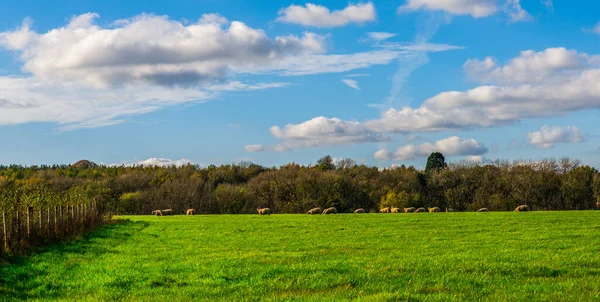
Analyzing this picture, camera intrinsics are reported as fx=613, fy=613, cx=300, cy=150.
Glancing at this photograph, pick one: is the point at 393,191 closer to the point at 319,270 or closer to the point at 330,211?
the point at 330,211

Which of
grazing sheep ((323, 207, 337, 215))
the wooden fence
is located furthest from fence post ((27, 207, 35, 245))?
grazing sheep ((323, 207, 337, 215))

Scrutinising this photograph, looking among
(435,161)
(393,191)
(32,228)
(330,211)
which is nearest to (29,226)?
(32,228)

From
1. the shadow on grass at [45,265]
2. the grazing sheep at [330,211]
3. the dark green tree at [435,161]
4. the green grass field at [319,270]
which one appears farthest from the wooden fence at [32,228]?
the dark green tree at [435,161]

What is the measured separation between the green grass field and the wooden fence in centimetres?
98

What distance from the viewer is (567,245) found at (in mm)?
23891

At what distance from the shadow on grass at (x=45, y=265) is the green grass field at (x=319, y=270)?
0.03m

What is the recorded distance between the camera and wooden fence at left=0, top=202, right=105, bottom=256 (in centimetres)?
2336

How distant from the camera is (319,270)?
1711cm

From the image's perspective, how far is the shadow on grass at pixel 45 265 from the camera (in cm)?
1530

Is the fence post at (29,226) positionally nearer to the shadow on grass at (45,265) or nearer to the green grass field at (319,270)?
the shadow on grass at (45,265)

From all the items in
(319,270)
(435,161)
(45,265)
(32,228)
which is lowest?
(319,270)

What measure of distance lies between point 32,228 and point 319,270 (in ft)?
49.3

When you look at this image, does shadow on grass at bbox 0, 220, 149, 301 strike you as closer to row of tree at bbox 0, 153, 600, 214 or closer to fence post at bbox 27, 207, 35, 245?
fence post at bbox 27, 207, 35, 245

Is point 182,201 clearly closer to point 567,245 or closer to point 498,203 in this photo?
point 498,203
